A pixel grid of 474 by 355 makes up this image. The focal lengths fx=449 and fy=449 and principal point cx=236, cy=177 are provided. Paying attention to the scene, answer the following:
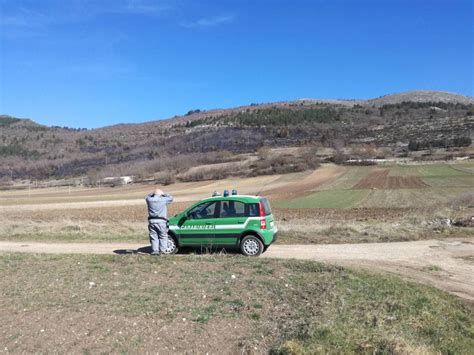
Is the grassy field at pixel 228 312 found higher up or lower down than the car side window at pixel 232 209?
lower down

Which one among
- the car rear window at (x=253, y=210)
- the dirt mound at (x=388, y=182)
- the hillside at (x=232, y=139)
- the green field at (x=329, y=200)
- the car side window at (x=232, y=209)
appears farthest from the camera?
the hillside at (x=232, y=139)

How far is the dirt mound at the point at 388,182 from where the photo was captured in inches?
2063

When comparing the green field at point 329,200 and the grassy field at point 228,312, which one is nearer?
the grassy field at point 228,312

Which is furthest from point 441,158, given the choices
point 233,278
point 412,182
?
point 233,278

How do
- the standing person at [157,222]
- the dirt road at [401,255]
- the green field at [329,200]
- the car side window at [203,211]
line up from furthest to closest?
the green field at [329,200] < the car side window at [203,211] < the standing person at [157,222] < the dirt road at [401,255]

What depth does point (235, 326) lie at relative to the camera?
7320mm

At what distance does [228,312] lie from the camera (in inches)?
310

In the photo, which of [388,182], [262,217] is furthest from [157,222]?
[388,182]

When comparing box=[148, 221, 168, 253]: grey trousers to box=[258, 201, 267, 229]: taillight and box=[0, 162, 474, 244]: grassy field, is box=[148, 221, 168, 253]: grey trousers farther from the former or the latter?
box=[0, 162, 474, 244]: grassy field

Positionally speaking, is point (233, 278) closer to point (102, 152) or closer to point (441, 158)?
point (441, 158)

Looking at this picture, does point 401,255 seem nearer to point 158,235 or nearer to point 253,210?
point 253,210

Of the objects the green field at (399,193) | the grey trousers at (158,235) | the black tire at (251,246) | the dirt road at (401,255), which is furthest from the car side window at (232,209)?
the green field at (399,193)

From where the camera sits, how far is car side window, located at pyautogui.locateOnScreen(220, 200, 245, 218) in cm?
1395

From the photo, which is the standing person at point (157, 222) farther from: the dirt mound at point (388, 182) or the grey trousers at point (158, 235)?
the dirt mound at point (388, 182)
